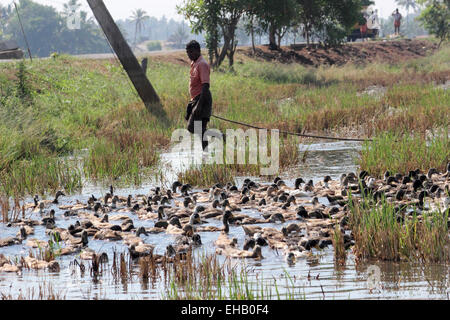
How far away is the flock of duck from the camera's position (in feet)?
20.0

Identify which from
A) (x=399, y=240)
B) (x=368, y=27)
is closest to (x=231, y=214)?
(x=399, y=240)

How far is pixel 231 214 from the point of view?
7332 mm

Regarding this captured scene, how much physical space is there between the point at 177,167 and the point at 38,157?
8.04 feet

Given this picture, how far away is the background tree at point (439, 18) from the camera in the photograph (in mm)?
50469

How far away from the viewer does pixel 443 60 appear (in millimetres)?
38125

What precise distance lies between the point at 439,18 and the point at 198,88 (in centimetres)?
4364

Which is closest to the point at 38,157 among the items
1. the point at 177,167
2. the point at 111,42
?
the point at 177,167
